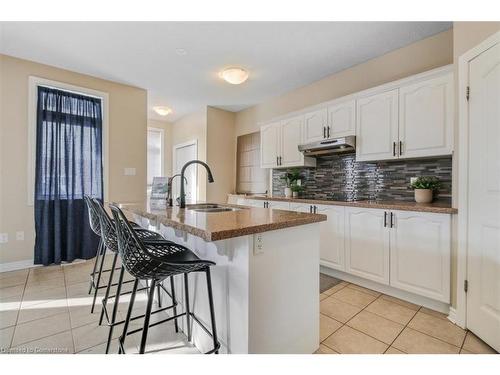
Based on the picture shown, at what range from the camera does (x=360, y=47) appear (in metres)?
2.79

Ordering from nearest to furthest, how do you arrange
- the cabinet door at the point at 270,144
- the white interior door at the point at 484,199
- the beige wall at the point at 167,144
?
the white interior door at the point at 484,199 < the cabinet door at the point at 270,144 < the beige wall at the point at 167,144

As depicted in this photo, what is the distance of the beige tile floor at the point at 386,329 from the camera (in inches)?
63.2

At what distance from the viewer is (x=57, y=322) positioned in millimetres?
1898

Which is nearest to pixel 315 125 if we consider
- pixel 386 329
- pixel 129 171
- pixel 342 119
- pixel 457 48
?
pixel 342 119

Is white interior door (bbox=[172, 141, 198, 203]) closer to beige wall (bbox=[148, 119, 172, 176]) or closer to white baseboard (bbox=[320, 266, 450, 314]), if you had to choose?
beige wall (bbox=[148, 119, 172, 176])

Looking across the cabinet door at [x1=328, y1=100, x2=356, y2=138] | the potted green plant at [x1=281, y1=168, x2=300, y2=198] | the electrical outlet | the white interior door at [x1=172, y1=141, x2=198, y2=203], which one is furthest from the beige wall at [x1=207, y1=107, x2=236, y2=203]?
the electrical outlet

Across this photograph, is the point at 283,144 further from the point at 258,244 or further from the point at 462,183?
the point at 258,244

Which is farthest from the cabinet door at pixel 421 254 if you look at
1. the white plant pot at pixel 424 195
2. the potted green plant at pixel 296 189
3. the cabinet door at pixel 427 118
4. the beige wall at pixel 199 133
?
the beige wall at pixel 199 133

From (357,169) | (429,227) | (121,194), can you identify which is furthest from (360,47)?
(121,194)

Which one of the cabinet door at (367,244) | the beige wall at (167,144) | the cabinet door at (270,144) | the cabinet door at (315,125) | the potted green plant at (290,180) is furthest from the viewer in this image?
the beige wall at (167,144)

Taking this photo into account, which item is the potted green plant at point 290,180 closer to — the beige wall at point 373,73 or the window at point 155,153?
the beige wall at point 373,73

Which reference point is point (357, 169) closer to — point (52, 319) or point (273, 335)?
point (273, 335)

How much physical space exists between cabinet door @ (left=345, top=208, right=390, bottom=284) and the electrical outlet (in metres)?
1.63

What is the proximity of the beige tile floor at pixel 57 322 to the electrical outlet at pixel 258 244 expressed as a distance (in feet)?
2.99
